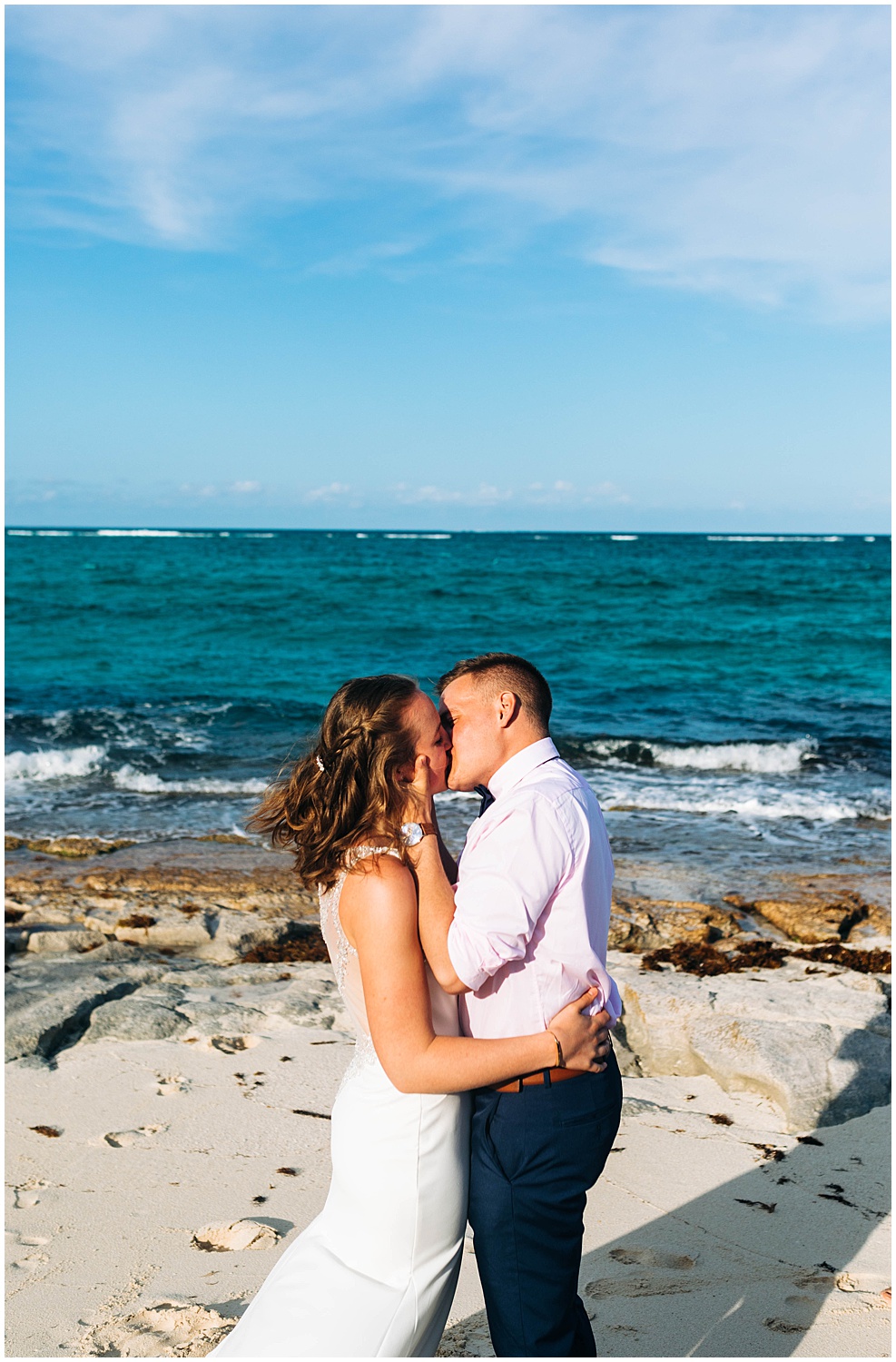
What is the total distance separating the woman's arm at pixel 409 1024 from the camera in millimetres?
2543

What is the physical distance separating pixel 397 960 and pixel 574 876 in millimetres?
487

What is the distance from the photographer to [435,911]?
258cm

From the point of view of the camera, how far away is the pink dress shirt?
248cm

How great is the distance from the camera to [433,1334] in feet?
9.01

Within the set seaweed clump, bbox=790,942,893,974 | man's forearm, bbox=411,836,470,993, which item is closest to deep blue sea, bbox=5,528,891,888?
man's forearm, bbox=411,836,470,993

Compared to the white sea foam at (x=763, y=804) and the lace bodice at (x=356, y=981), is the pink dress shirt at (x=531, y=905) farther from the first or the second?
the white sea foam at (x=763, y=804)

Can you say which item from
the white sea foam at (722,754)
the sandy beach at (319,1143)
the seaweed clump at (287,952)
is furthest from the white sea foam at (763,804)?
the seaweed clump at (287,952)

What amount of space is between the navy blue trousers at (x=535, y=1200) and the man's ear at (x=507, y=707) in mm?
945

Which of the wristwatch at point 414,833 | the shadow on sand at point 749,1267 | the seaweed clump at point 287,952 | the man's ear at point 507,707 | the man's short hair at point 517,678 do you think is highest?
the man's short hair at point 517,678

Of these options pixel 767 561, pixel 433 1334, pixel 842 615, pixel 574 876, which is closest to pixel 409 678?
pixel 574 876

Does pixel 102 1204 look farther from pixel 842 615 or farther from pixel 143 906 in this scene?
pixel 842 615

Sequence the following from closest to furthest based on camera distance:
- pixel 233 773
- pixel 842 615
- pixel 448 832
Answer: pixel 448 832, pixel 233 773, pixel 842 615

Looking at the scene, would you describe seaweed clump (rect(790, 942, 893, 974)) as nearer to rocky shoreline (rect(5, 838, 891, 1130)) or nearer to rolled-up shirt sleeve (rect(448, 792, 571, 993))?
rocky shoreline (rect(5, 838, 891, 1130))

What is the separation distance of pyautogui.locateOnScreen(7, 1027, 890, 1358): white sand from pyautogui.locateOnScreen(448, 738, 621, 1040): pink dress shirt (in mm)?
1471
